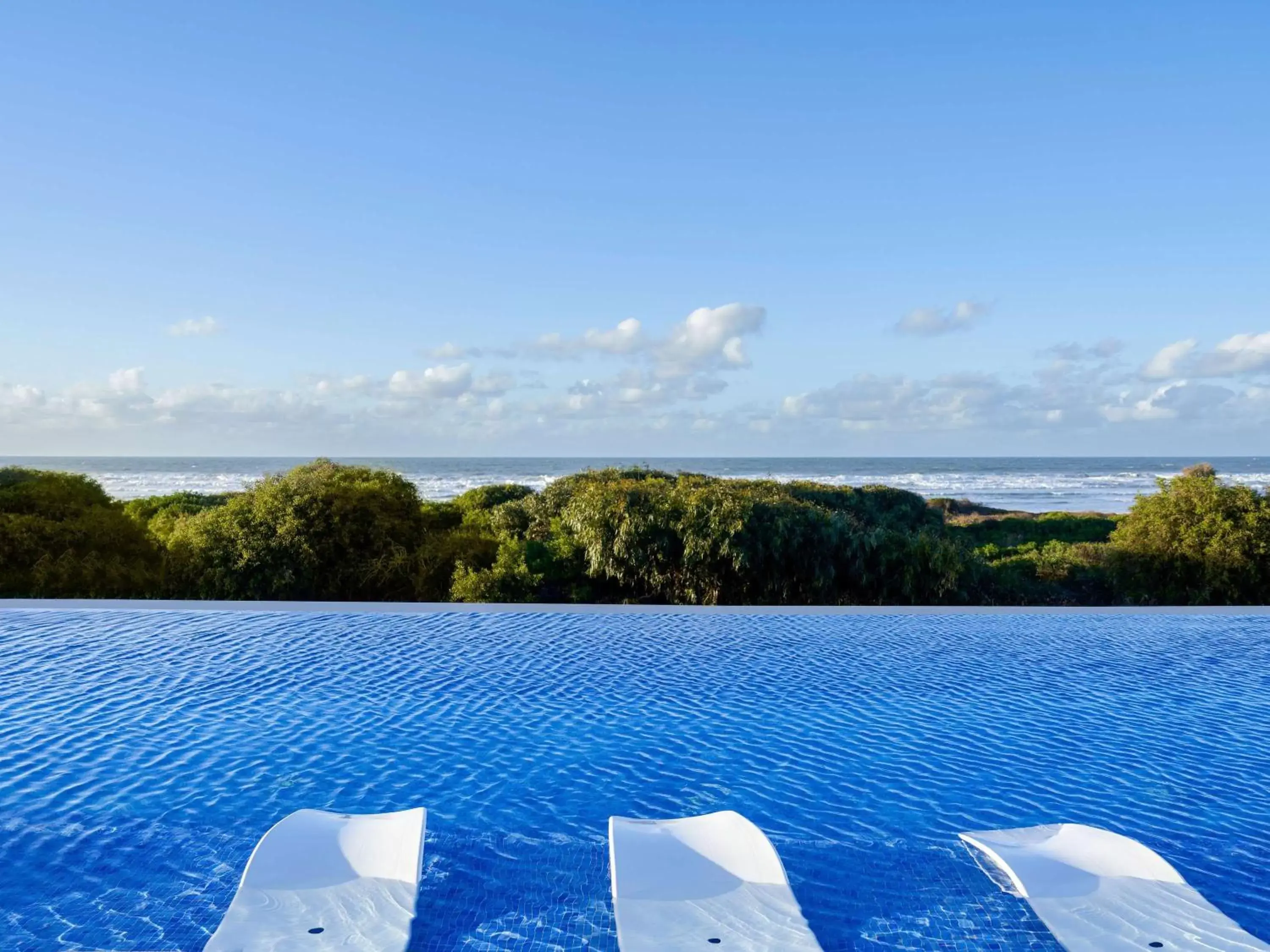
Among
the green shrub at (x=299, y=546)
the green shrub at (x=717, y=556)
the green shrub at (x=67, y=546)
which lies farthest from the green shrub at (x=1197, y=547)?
the green shrub at (x=67, y=546)

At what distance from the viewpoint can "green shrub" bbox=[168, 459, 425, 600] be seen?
8.30 m

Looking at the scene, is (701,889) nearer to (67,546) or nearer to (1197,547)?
(67,546)

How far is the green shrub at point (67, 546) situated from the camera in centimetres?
773

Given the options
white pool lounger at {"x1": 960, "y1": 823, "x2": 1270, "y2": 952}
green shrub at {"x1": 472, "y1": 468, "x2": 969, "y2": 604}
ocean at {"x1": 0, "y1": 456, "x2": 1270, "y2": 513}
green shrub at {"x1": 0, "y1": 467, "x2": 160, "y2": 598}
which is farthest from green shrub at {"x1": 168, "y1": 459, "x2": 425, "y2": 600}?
ocean at {"x1": 0, "y1": 456, "x2": 1270, "y2": 513}

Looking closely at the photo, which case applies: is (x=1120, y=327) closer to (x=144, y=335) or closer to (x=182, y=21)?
(x=182, y=21)

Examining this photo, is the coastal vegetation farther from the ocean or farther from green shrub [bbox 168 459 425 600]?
the ocean

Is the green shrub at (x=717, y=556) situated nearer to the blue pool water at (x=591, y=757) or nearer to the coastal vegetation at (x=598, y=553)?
the coastal vegetation at (x=598, y=553)

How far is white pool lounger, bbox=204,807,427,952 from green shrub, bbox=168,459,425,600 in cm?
577

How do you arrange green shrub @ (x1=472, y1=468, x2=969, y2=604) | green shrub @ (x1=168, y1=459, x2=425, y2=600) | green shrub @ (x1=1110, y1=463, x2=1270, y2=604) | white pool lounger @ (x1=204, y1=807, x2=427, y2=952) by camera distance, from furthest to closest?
green shrub @ (x1=1110, y1=463, x2=1270, y2=604) → green shrub @ (x1=168, y1=459, x2=425, y2=600) → green shrub @ (x1=472, y1=468, x2=969, y2=604) → white pool lounger @ (x1=204, y1=807, x2=427, y2=952)

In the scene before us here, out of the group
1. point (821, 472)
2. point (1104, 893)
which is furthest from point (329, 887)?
point (821, 472)

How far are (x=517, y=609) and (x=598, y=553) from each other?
5.71 feet

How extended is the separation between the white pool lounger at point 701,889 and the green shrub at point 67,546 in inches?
266

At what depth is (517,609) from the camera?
6797mm

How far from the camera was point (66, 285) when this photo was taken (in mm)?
14820
